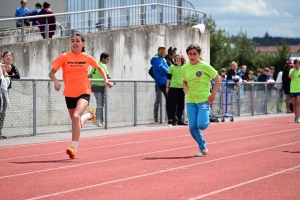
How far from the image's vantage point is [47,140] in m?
17.8

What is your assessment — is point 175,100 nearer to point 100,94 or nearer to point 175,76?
point 175,76

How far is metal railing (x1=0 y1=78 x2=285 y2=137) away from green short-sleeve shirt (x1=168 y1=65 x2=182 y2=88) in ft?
2.83

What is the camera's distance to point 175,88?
23328 millimetres

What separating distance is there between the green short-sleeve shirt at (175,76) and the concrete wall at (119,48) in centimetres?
262

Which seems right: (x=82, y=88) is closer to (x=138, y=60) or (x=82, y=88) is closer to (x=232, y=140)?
(x=232, y=140)

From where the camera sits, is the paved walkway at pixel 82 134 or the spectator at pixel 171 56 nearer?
the paved walkway at pixel 82 134

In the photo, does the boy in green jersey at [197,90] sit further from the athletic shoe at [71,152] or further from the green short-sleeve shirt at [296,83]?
the green short-sleeve shirt at [296,83]

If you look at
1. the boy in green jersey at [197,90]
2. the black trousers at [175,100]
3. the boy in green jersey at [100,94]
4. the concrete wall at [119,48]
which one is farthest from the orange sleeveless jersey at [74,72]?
the black trousers at [175,100]

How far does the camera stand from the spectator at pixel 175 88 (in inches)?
909

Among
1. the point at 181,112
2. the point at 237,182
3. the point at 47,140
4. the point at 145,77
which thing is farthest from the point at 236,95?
the point at 237,182

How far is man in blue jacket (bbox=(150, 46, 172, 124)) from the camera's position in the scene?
23578 millimetres

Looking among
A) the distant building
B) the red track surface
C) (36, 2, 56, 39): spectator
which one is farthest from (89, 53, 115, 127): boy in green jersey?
the distant building

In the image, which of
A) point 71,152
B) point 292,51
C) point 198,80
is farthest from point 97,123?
point 292,51

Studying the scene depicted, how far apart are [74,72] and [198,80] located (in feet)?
7.42
